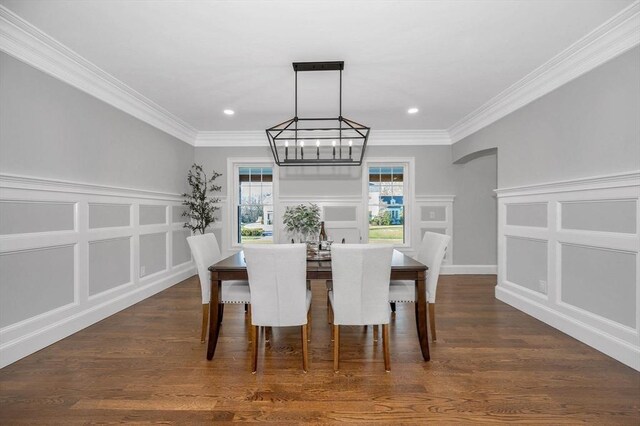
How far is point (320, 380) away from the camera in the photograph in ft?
6.53

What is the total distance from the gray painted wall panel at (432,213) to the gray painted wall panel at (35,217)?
15.9 ft

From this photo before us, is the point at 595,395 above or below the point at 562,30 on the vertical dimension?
below

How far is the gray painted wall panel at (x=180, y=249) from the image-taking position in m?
4.58

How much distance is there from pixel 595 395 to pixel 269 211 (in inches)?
185

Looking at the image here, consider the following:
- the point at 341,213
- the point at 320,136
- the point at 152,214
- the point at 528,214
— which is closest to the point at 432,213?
the point at 341,213

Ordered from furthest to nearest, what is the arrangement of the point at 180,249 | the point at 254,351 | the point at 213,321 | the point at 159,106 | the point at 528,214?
1. the point at 180,249
2. the point at 159,106
3. the point at 528,214
4. the point at 213,321
5. the point at 254,351

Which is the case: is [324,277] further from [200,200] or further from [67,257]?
[200,200]

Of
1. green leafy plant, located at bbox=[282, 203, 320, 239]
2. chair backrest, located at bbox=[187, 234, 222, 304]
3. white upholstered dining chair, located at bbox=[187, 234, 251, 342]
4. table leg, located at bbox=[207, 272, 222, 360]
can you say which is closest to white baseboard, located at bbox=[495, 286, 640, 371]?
green leafy plant, located at bbox=[282, 203, 320, 239]

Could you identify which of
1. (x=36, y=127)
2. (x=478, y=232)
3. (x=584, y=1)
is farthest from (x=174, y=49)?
(x=478, y=232)

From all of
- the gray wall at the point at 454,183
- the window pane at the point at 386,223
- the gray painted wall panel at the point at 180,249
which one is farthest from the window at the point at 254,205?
the window pane at the point at 386,223

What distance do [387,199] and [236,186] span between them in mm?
2821

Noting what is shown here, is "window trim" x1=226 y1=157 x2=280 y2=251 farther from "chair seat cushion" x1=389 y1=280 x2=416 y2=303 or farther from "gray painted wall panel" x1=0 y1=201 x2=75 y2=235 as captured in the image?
"chair seat cushion" x1=389 y1=280 x2=416 y2=303

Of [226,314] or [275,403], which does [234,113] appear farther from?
[275,403]

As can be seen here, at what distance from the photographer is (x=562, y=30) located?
7.46 ft
